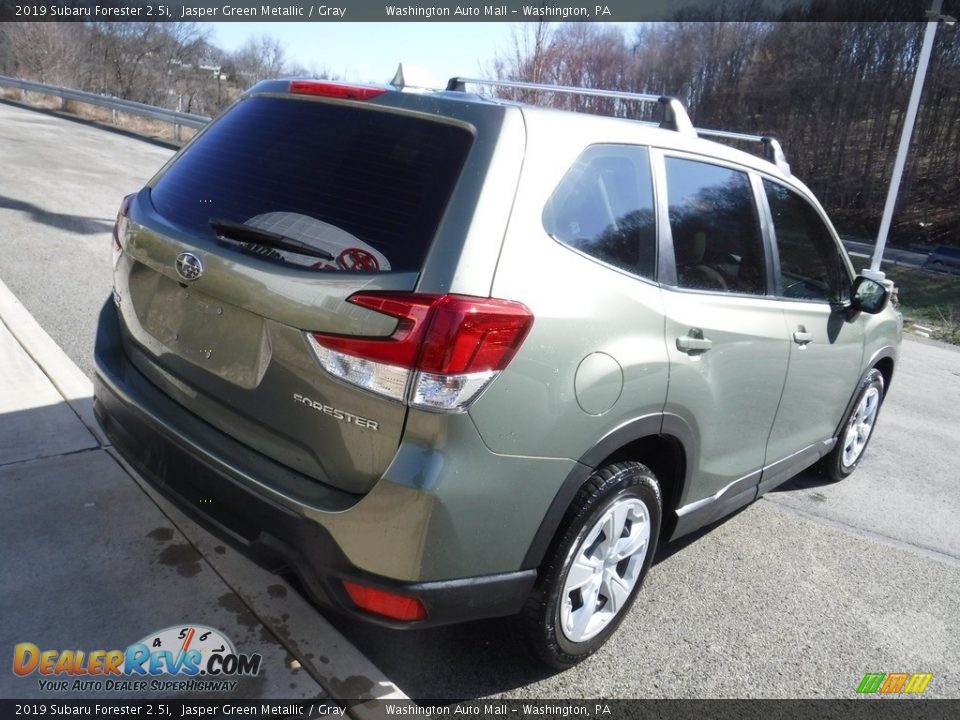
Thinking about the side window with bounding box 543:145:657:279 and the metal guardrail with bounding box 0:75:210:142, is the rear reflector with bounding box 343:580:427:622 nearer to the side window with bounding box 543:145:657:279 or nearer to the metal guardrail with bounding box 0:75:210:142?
the side window with bounding box 543:145:657:279

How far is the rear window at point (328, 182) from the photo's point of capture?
2.27m

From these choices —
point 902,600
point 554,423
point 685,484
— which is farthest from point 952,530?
point 554,423

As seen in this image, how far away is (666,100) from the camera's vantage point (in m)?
3.12

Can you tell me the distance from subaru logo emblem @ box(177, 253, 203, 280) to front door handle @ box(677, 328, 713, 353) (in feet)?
5.36

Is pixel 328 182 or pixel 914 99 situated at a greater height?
pixel 914 99

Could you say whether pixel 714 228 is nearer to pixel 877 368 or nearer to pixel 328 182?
pixel 328 182

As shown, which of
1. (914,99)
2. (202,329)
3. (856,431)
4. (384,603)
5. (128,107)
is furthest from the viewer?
(128,107)

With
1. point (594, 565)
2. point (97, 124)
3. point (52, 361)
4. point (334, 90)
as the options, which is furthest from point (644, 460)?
point (97, 124)

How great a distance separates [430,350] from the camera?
82.1 inches

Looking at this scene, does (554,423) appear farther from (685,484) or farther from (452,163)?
(685,484)

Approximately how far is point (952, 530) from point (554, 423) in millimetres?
3409

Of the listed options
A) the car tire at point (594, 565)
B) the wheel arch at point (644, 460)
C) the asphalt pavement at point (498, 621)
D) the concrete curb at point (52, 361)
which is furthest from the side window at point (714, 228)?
the concrete curb at point (52, 361)

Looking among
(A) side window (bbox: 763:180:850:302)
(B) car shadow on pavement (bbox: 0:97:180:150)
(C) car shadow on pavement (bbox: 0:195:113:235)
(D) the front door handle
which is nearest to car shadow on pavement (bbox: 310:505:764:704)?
(D) the front door handle

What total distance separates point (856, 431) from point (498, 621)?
10.0ft
